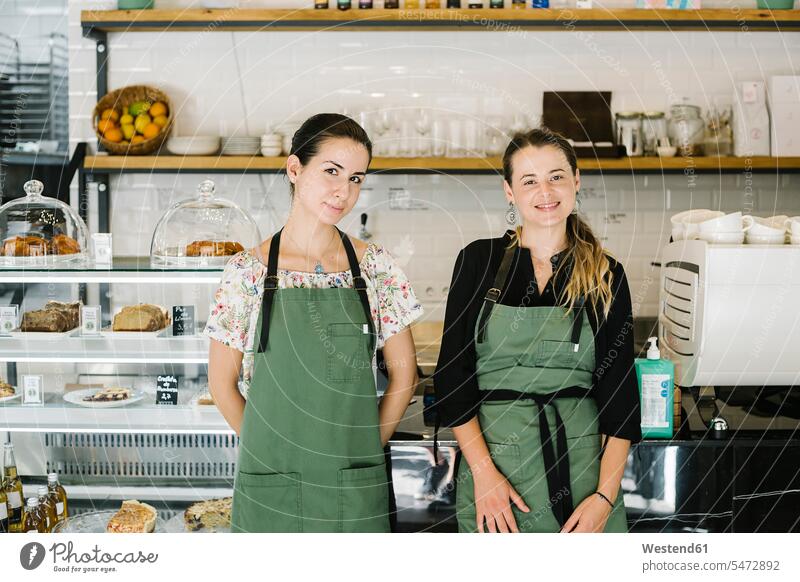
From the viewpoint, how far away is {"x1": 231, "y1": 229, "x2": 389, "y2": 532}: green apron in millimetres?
1511

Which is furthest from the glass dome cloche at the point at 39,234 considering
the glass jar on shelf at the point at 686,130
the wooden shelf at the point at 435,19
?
the glass jar on shelf at the point at 686,130

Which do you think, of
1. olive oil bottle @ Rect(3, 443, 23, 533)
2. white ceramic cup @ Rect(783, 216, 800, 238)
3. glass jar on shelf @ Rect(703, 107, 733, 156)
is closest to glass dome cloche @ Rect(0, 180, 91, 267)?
olive oil bottle @ Rect(3, 443, 23, 533)

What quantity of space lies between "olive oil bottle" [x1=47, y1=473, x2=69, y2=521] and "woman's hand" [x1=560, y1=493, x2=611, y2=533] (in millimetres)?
1124

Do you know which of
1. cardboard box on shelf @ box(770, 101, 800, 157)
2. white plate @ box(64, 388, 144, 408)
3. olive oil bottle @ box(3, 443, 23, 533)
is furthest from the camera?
cardboard box on shelf @ box(770, 101, 800, 157)

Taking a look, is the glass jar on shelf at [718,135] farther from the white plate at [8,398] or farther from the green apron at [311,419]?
the white plate at [8,398]

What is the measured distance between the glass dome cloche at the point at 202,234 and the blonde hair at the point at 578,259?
65cm

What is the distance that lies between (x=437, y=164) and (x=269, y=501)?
5.52ft

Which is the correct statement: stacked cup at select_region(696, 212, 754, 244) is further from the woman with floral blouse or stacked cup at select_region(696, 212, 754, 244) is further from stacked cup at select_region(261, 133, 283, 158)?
stacked cup at select_region(261, 133, 283, 158)

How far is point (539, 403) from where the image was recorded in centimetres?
154

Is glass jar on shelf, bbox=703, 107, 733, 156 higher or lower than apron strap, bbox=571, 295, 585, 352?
higher

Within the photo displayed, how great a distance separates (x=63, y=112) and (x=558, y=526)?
8.55 ft

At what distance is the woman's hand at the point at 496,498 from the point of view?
61.0 inches
